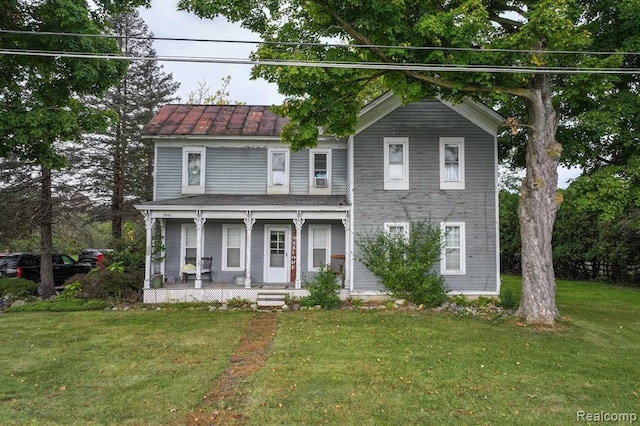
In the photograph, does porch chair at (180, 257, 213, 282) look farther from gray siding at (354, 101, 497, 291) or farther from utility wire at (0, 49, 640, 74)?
utility wire at (0, 49, 640, 74)

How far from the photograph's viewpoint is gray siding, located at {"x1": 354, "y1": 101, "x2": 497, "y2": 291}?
504 inches

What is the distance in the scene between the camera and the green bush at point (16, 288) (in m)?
13.2

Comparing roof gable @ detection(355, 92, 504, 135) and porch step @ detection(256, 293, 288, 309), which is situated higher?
roof gable @ detection(355, 92, 504, 135)

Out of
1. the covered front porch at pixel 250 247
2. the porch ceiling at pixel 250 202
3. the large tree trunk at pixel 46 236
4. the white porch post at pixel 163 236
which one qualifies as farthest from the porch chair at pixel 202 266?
the large tree trunk at pixel 46 236

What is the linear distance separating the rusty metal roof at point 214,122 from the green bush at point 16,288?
701cm

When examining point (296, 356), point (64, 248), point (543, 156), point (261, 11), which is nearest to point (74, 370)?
point (296, 356)

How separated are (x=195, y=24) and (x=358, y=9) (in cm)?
415

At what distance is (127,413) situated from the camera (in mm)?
4789

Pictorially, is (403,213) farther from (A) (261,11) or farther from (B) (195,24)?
(B) (195,24)

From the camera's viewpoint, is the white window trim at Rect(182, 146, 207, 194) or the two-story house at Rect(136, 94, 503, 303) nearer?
the two-story house at Rect(136, 94, 503, 303)

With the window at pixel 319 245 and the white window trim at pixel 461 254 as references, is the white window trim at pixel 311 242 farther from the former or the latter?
the white window trim at pixel 461 254

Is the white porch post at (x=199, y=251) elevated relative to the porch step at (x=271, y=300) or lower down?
elevated

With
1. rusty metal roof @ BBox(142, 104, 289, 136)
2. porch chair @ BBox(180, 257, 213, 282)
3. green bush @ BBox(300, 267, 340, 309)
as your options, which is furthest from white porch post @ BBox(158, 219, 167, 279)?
green bush @ BBox(300, 267, 340, 309)

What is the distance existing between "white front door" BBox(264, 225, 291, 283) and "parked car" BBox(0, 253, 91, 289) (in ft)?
26.1
